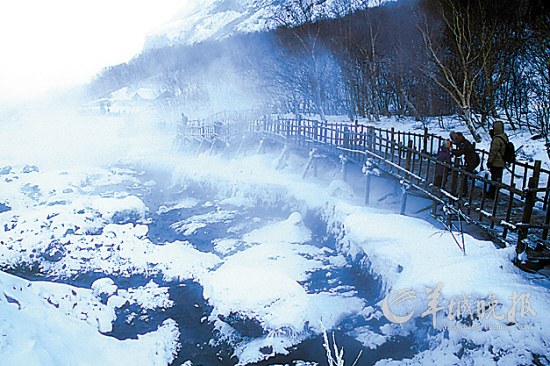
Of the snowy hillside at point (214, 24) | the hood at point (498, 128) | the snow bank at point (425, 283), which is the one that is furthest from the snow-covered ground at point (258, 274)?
the snowy hillside at point (214, 24)

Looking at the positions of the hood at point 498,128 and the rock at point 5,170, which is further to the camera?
the rock at point 5,170

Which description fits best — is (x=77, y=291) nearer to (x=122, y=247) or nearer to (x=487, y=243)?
(x=122, y=247)

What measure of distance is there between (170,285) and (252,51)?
1295 inches

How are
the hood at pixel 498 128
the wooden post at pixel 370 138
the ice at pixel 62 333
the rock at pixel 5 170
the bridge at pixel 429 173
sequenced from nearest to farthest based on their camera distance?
1. the ice at pixel 62 333
2. the bridge at pixel 429 173
3. the hood at pixel 498 128
4. the wooden post at pixel 370 138
5. the rock at pixel 5 170

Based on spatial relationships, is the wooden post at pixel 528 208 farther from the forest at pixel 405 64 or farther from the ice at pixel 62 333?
the forest at pixel 405 64

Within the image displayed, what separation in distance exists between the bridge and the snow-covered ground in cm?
48

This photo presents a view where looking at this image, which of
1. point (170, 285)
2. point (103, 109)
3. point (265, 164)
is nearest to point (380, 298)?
point (170, 285)

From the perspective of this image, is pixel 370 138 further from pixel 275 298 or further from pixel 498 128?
pixel 275 298

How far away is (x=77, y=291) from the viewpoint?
8195 mm

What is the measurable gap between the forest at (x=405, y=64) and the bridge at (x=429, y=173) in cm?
325

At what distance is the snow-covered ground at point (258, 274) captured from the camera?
4.87 meters

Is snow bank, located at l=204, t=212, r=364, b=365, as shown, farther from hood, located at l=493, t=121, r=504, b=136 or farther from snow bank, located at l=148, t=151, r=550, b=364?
hood, located at l=493, t=121, r=504, b=136

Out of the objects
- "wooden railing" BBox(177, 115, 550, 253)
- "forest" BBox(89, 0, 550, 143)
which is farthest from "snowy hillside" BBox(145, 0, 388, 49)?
"wooden railing" BBox(177, 115, 550, 253)

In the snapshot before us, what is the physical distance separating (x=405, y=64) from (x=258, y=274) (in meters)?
19.1
